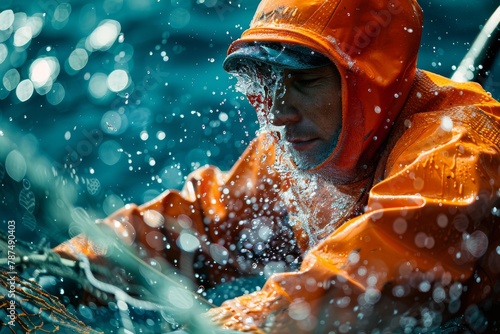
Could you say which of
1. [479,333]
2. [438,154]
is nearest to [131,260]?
[438,154]

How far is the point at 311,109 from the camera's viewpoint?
8.84 ft

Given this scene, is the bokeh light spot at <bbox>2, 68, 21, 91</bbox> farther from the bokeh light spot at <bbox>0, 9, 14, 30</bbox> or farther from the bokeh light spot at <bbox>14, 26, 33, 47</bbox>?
the bokeh light spot at <bbox>0, 9, 14, 30</bbox>

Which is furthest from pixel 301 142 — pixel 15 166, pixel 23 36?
pixel 23 36

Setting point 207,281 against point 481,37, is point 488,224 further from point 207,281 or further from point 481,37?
point 481,37

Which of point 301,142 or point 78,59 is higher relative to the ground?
point 301,142

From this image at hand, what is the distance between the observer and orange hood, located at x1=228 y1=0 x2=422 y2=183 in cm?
259

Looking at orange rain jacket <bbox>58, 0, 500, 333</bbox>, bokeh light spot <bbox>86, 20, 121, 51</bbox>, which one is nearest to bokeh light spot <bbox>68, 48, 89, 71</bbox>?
bokeh light spot <bbox>86, 20, 121, 51</bbox>

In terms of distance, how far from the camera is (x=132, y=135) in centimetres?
459

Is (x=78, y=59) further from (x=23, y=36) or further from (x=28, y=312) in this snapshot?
(x=28, y=312)

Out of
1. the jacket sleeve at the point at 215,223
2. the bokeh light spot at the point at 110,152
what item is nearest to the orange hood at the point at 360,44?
the jacket sleeve at the point at 215,223

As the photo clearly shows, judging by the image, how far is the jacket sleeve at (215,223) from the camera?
3.32m

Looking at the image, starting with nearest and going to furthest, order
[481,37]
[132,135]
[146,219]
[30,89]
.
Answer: [146,219], [481,37], [132,135], [30,89]

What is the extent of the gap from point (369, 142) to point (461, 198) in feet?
1.80

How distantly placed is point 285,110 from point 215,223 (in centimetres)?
82
